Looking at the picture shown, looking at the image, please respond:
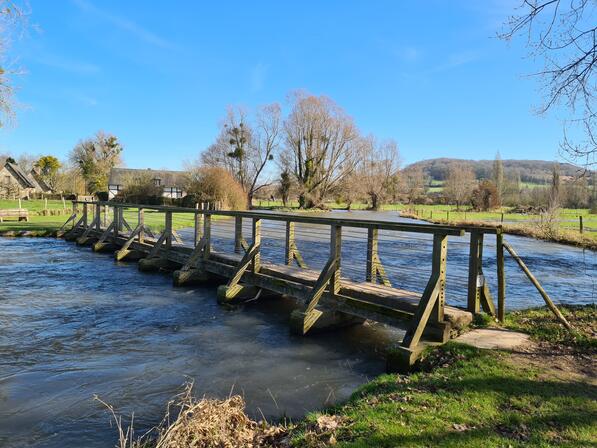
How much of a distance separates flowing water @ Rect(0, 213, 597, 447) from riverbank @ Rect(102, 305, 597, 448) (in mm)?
961

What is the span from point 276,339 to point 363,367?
1.98 m

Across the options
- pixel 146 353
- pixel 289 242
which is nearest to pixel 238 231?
pixel 289 242

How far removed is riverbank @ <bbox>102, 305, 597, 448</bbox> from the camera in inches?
146

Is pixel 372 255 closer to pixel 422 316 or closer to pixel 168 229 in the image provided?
pixel 422 316

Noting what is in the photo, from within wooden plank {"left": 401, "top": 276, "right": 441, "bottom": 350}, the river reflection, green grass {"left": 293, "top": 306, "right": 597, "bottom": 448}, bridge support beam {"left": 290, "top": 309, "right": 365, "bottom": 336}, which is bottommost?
the river reflection

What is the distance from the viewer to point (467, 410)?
4.21 meters

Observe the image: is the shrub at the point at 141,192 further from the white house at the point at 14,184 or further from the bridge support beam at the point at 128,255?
the bridge support beam at the point at 128,255

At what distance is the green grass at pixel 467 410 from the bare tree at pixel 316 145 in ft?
213

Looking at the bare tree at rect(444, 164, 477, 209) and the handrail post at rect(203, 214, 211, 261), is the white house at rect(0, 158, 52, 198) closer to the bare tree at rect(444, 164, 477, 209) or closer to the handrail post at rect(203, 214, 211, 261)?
the handrail post at rect(203, 214, 211, 261)

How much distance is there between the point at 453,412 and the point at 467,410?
160 mm

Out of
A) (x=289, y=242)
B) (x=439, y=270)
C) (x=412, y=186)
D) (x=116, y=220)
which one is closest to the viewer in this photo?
(x=439, y=270)

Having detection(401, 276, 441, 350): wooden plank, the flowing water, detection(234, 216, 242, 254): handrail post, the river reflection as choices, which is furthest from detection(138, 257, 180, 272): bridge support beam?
detection(401, 276, 441, 350): wooden plank

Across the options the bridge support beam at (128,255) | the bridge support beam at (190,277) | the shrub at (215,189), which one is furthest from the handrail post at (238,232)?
the shrub at (215,189)

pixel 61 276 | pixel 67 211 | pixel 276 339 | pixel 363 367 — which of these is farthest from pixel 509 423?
pixel 67 211
